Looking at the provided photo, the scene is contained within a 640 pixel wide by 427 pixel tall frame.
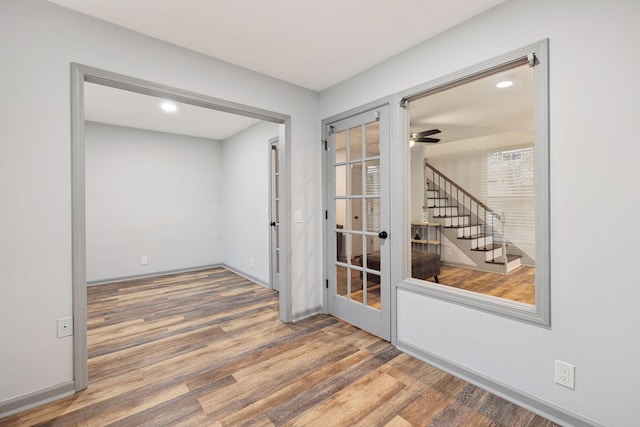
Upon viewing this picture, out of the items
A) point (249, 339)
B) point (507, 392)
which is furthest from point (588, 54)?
point (249, 339)

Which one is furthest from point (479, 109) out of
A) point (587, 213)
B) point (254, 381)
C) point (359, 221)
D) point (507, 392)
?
point (254, 381)

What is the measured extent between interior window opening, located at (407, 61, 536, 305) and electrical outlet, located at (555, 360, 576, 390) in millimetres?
356

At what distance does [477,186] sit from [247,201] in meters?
3.60

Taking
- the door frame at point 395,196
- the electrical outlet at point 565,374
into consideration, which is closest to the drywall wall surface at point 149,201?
the door frame at point 395,196

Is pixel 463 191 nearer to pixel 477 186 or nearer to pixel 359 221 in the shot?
pixel 477 186

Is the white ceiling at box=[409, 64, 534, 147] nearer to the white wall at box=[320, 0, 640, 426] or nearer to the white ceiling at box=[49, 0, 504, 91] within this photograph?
the white wall at box=[320, 0, 640, 426]

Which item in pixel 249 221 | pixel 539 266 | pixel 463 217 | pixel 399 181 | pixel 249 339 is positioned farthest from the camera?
pixel 249 221

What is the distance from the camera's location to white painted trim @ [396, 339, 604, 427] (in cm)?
156

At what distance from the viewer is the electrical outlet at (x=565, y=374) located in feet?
5.08

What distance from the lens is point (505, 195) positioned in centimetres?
306

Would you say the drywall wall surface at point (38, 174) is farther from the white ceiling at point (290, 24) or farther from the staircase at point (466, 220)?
the staircase at point (466, 220)

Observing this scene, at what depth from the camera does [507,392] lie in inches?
70.6

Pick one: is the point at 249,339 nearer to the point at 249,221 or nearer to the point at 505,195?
the point at 249,221

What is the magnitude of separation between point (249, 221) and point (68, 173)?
3006 mm
